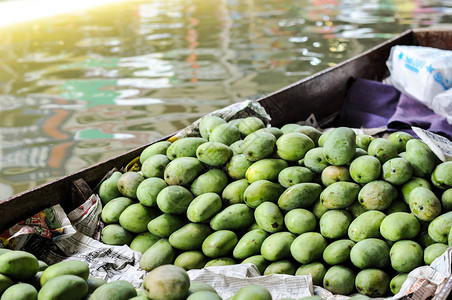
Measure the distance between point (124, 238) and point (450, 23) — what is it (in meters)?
6.05

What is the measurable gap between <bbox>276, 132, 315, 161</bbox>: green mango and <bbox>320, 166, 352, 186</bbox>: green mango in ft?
Result: 0.41

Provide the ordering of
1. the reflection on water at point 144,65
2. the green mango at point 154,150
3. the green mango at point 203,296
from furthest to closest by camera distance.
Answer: the reflection on water at point 144,65, the green mango at point 154,150, the green mango at point 203,296

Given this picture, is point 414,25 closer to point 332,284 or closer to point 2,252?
point 332,284

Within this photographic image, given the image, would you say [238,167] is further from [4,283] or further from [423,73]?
[423,73]

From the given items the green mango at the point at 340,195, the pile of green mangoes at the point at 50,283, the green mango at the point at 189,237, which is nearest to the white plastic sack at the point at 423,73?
the green mango at the point at 340,195

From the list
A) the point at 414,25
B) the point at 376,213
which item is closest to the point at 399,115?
the point at 376,213

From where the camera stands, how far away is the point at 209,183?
1.56 m

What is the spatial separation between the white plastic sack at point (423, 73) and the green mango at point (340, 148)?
3.82ft

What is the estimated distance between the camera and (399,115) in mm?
2475

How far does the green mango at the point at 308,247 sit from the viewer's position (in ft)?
4.28

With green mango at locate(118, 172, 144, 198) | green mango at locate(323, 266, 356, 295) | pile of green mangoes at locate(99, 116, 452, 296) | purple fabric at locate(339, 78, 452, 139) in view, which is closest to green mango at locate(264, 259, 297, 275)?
pile of green mangoes at locate(99, 116, 452, 296)

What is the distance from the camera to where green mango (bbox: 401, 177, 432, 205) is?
4.50 feet

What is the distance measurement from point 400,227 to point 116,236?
0.91m

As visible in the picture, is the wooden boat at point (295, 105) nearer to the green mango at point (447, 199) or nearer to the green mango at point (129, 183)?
the green mango at point (129, 183)
